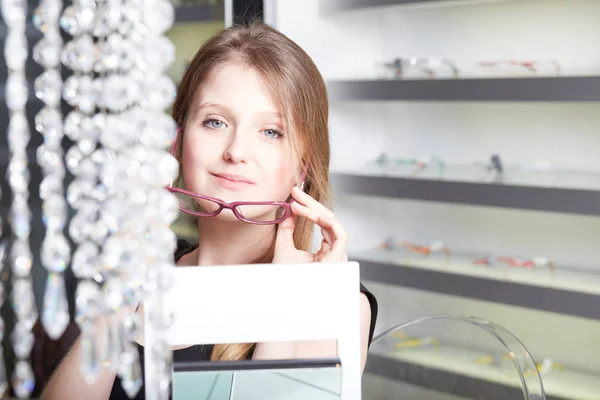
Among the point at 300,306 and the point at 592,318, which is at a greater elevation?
the point at 300,306

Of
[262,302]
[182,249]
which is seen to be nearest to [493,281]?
[182,249]

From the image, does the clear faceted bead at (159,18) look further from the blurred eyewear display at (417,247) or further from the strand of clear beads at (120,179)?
the blurred eyewear display at (417,247)

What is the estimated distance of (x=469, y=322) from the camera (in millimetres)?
1082

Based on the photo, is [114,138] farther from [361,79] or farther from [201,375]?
[361,79]

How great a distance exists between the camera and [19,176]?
36cm

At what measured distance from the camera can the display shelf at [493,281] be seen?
7.18 ft

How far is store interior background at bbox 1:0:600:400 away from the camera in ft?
7.55

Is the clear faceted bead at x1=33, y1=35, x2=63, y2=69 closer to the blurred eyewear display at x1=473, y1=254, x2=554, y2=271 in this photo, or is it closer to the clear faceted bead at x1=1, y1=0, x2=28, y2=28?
the clear faceted bead at x1=1, y1=0, x2=28, y2=28

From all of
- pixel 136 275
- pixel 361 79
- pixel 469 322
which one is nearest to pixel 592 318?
pixel 361 79

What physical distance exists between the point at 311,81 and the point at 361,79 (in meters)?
1.52

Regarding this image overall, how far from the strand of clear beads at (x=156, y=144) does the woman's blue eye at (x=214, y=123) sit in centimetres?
65

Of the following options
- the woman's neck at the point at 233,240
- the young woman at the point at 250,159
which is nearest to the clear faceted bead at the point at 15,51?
the young woman at the point at 250,159

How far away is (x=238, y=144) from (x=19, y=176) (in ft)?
2.01

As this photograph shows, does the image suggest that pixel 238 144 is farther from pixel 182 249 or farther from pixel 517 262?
pixel 517 262
